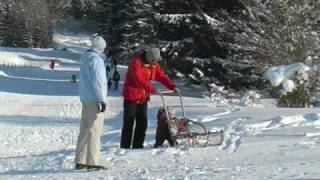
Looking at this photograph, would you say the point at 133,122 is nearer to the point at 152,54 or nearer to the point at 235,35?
the point at 152,54

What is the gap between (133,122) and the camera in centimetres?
1166

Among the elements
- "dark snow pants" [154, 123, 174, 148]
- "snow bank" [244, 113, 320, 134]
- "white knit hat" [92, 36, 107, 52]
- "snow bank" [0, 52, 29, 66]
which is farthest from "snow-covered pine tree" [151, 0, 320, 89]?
"snow bank" [0, 52, 29, 66]

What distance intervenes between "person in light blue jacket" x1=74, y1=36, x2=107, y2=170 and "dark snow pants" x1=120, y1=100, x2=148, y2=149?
1939 millimetres

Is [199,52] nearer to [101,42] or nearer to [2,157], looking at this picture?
[2,157]

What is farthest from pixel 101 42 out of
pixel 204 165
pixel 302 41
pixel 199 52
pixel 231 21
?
pixel 199 52

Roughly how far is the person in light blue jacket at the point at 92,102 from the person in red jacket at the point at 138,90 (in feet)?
5.67

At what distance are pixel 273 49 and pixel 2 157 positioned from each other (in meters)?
12.0

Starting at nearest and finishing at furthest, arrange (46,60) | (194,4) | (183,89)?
(194,4) → (183,89) → (46,60)

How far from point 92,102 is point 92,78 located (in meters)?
0.32

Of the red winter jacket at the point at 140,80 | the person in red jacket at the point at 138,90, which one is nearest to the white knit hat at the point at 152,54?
the person in red jacket at the point at 138,90

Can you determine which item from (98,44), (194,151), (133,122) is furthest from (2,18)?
(98,44)

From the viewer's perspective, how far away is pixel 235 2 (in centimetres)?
2480

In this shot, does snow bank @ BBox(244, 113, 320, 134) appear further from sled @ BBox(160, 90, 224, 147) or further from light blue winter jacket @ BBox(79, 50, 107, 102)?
light blue winter jacket @ BBox(79, 50, 107, 102)

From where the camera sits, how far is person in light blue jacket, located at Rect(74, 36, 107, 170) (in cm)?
927
